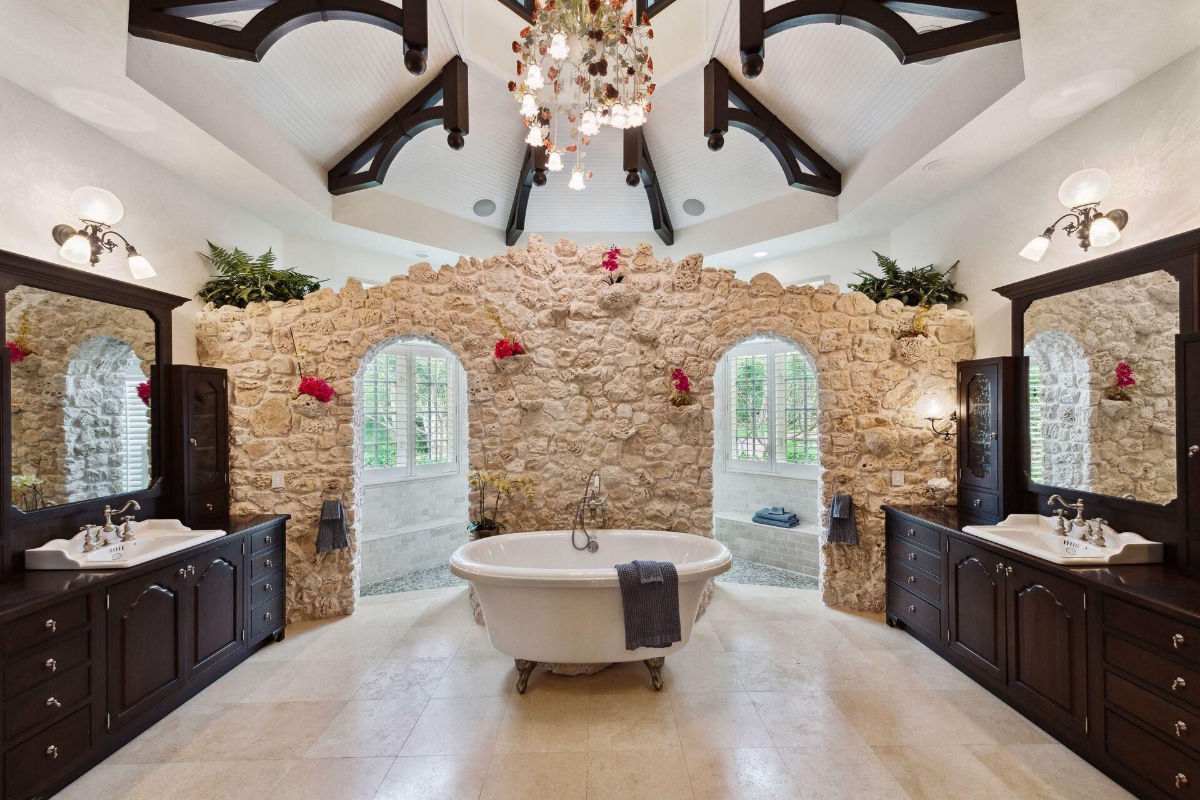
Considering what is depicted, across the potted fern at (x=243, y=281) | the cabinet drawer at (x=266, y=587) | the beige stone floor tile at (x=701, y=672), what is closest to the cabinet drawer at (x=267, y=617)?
the cabinet drawer at (x=266, y=587)

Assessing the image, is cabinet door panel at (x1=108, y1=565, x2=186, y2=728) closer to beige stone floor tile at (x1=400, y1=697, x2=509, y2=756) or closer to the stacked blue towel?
beige stone floor tile at (x1=400, y1=697, x2=509, y2=756)

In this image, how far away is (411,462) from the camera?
16.4ft

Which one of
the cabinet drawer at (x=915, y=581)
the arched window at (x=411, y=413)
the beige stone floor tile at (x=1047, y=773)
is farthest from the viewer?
the arched window at (x=411, y=413)

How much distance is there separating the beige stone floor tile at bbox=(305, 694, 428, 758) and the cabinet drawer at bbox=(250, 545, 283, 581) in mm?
1153

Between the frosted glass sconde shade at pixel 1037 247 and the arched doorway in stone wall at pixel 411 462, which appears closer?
the frosted glass sconde shade at pixel 1037 247

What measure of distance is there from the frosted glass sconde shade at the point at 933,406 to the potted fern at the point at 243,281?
178 inches

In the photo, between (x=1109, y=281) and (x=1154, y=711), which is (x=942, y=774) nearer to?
(x=1154, y=711)

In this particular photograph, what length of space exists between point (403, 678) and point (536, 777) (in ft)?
3.71

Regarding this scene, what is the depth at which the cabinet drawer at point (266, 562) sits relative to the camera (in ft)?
10.0


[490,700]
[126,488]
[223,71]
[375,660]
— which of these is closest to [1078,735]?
[490,700]

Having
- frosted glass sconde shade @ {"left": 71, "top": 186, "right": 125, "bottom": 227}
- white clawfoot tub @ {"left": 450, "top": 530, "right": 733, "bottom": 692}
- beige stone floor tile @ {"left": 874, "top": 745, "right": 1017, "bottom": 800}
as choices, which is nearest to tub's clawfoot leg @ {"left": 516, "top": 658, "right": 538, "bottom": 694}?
white clawfoot tub @ {"left": 450, "top": 530, "right": 733, "bottom": 692}

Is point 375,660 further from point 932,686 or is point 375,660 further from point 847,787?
point 932,686

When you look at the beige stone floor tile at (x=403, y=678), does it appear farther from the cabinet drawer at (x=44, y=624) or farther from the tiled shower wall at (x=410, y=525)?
the tiled shower wall at (x=410, y=525)

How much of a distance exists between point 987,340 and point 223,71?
5.26m
